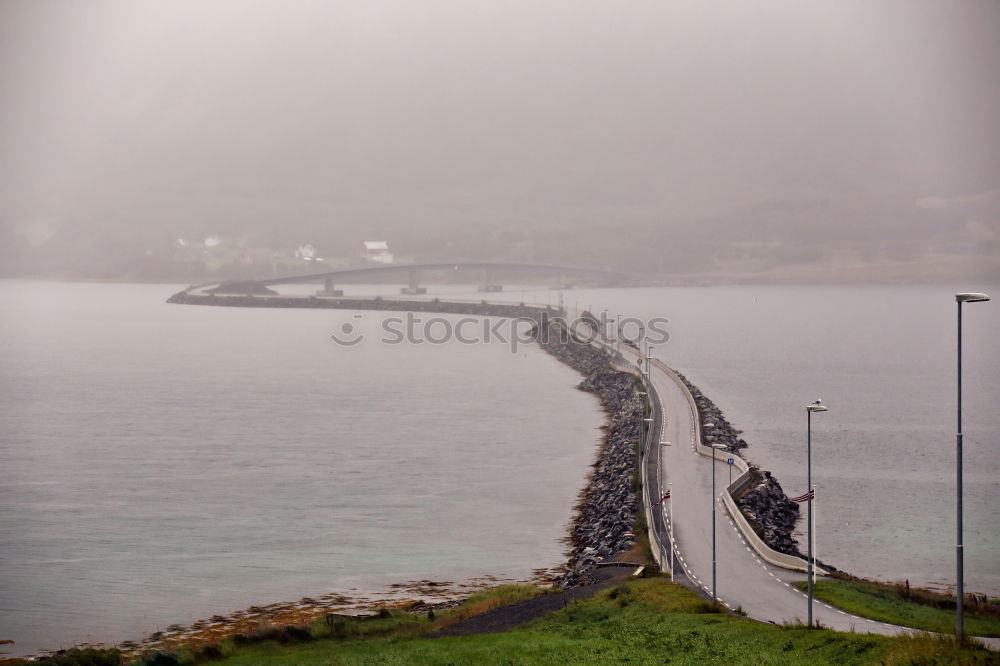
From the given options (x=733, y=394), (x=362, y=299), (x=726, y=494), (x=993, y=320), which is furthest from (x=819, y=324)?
(x=726, y=494)

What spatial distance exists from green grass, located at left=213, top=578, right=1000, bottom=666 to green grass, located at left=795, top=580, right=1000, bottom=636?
109 inches

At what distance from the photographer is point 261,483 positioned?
38.5m

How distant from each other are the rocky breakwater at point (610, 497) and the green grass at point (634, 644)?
423cm

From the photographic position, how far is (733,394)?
6669 centimetres

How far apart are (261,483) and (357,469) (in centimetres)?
426

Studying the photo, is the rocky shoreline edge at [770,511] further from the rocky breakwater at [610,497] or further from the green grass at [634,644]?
the green grass at [634,644]

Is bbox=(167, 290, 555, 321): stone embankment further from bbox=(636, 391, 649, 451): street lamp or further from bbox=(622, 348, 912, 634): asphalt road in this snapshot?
bbox=(622, 348, 912, 634): asphalt road

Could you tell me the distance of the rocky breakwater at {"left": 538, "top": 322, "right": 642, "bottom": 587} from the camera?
27.1m

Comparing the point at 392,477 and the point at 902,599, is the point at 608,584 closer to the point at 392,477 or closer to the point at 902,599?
the point at 902,599
